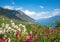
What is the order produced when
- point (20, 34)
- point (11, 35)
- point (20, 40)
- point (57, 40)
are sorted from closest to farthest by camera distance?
1. point (57, 40)
2. point (20, 40)
3. point (20, 34)
4. point (11, 35)

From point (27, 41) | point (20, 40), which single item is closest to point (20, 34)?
point (20, 40)

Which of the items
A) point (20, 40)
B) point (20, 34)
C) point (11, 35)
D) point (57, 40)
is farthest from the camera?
point (11, 35)

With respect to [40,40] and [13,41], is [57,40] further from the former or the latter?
[13,41]

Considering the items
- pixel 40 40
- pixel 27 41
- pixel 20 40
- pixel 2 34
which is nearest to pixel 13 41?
pixel 20 40

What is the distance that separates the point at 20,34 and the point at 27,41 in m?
1.37

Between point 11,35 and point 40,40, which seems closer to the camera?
point 40,40

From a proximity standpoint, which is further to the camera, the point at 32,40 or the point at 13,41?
the point at 13,41

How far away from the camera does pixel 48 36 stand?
707 centimetres

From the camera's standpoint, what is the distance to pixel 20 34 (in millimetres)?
8406

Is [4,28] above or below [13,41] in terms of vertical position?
above

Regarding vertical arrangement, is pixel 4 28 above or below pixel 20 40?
above

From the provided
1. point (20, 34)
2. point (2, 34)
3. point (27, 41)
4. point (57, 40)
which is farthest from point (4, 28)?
point (57, 40)

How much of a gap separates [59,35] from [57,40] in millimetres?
347

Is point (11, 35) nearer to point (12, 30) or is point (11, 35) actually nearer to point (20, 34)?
point (12, 30)
